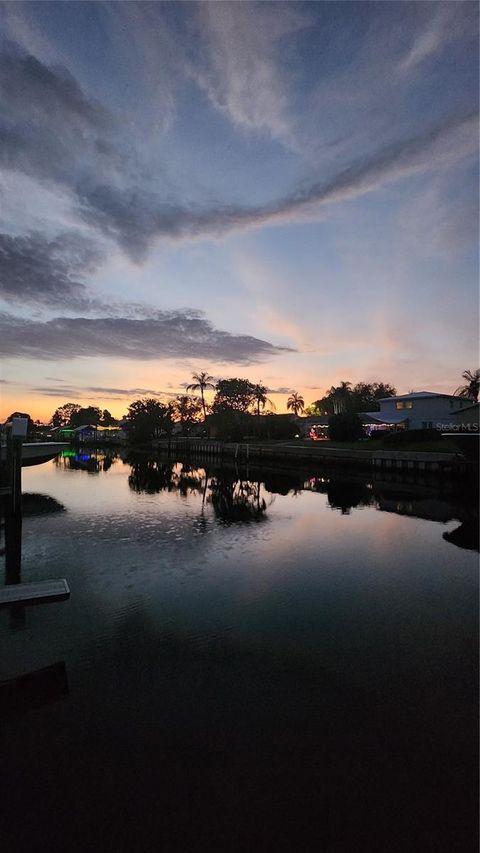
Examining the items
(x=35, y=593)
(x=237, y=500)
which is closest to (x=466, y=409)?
(x=237, y=500)

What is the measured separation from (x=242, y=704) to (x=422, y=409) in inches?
2561

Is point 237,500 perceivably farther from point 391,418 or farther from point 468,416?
point 391,418

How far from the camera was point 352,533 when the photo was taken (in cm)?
1966

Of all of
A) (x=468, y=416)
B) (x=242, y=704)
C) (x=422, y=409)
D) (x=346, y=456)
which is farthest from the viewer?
(x=422, y=409)

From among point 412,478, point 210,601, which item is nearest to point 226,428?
point 412,478

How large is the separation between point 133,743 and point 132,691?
4.25 ft

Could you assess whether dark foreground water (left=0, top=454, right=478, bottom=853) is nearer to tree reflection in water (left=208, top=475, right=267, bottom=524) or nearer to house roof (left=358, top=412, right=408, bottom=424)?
tree reflection in water (left=208, top=475, right=267, bottom=524)

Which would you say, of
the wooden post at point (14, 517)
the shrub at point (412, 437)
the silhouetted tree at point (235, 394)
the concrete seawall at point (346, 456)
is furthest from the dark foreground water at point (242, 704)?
the silhouetted tree at point (235, 394)

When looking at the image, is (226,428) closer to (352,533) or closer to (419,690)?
(352,533)

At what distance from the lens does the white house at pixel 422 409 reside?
63188 millimetres

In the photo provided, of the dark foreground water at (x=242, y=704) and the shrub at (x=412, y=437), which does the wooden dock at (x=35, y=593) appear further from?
the shrub at (x=412, y=437)

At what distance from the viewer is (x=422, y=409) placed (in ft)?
212

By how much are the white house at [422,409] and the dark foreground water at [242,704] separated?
52315mm

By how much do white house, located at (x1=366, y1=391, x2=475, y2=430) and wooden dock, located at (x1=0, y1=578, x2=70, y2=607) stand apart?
2341 inches
